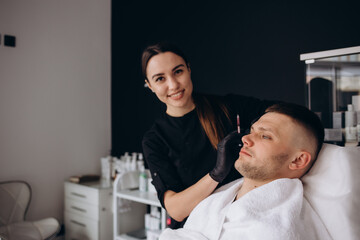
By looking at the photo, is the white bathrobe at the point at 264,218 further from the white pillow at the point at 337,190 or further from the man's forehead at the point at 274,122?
the man's forehead at the point at 274,122

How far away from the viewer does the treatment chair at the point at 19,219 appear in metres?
2.66

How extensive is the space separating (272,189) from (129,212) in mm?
2157

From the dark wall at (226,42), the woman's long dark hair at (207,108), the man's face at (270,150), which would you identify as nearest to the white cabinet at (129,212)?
the dark wall at (226,42)

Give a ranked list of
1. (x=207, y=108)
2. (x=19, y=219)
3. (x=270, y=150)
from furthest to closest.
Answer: (x=19, y=219)
(x=207, y=108)
(x=270, y=150)

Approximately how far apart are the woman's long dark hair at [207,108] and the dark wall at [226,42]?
917 mm

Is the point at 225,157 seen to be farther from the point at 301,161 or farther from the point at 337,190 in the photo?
the point at 337,190

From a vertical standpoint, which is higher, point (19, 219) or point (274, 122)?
point (274, 122)

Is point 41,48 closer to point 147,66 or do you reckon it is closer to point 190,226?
point 147,66

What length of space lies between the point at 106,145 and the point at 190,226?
2.62 metres

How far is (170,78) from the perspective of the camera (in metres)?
1.53

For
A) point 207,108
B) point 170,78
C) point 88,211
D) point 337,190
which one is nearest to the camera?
point 337,190

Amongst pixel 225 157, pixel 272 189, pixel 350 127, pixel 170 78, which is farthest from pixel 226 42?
pixel 272 189

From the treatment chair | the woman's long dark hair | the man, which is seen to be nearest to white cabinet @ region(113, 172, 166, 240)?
the treatment chair

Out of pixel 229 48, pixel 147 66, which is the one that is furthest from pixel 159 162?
pixel 229 48
